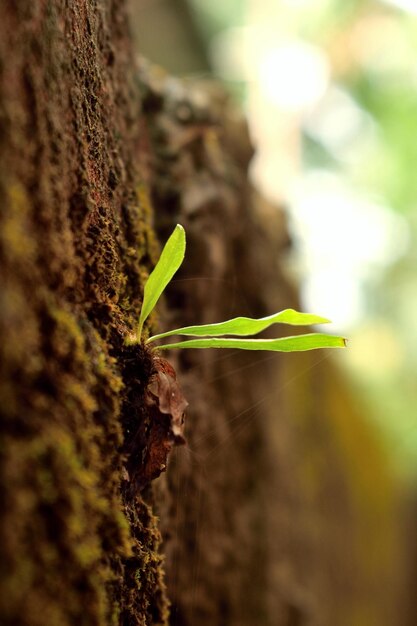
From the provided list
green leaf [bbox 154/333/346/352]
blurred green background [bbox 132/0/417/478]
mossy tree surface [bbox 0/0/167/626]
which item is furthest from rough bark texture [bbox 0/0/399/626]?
blurred green background [bbox 132/0/417/478]

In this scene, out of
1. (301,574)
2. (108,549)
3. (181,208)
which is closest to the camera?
(108,549)

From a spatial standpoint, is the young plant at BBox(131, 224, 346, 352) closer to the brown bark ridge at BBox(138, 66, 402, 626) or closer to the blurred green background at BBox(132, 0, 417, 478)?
the brown bark ridge at BBox(138, 66, 402, 626)

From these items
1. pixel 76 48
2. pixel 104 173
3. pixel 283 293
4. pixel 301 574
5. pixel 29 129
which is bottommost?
pixel 301 574

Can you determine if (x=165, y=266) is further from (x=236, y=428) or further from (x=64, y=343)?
(x=236, y=428)

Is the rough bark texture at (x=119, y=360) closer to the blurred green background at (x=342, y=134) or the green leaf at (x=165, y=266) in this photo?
the green leaf at (x=165, y=266)

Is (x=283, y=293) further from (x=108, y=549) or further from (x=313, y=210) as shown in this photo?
(x=313, y=210)

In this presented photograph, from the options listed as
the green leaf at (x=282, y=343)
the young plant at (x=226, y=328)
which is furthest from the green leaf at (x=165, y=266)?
the green leaf at (x=282, y=343)

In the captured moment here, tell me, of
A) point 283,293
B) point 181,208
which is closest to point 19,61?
point 181,208
